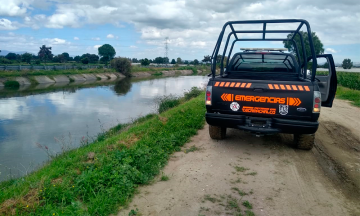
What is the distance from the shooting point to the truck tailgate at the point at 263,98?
5.08 meters

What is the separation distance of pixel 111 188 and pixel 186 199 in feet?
3.36

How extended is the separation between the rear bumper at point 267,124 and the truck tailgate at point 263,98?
96 mm

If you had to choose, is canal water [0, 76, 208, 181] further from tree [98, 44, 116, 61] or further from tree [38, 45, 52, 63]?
tree [98, 44, 116, 61]

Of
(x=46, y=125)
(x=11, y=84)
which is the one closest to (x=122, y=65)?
(x=11, y=84)

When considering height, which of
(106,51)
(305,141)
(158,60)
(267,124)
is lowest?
→ (305,141)

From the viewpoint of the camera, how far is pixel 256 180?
448 centimetres

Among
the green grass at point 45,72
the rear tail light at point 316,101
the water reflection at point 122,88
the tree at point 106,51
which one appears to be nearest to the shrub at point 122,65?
the green grass at point 45,72

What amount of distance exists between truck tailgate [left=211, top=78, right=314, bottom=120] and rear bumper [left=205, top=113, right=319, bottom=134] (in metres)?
0.10

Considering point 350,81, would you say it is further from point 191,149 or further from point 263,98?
point 191,149

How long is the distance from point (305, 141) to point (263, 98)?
1.49 m

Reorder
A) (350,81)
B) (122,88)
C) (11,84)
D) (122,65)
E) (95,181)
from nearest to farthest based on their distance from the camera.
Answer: (95,181) < (350,81) < (122,88) < (11,84) < (122,65)

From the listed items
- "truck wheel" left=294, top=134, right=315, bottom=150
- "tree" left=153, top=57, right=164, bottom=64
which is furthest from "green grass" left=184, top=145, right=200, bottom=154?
"tree" left=153, top=57, right=164, bottom=64

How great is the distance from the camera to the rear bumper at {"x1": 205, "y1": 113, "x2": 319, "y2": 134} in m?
5.12

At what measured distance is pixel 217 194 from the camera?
3.99m
